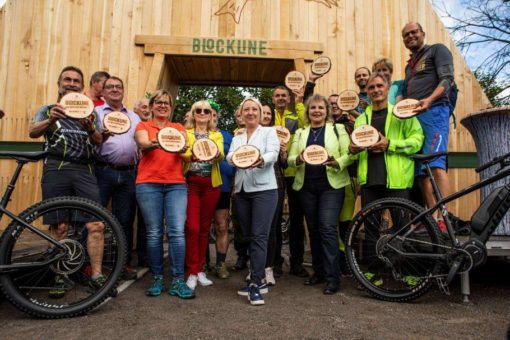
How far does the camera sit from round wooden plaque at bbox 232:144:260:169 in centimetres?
307

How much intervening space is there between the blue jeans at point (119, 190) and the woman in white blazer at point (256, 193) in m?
1.15

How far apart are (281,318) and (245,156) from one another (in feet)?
4.06

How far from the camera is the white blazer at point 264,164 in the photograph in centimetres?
317

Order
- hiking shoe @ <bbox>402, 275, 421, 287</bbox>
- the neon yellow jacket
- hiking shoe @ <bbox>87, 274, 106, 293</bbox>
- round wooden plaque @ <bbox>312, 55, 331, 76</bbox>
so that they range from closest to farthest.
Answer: hiking shoe @ <bbox>87, 274, 106, 293</bbox> → hiking shoe @ <bbox>402, 275, 421, 287</bbox> → the neon yellow jacket → round wooden plaque @ <bbox>312, 55, 331, 76</bbox>

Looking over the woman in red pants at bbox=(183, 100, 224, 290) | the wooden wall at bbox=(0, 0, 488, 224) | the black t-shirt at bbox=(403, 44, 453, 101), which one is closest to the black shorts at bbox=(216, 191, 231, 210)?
the woman in red pants at bbox=(183, 100, 224, 290)

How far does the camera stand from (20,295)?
2488mm

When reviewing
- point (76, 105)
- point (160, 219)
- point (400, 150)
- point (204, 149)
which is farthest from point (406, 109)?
point (76, 105)

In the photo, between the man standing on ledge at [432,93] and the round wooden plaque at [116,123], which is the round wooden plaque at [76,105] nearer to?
the round wooden plaque at [116,123]

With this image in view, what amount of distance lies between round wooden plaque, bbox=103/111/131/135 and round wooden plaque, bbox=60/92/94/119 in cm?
32

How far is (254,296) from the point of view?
Result: 2.94 meters

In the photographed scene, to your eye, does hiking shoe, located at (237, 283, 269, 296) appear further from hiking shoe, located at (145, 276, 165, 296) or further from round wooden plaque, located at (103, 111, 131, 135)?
round wooden plaque, located at (103, 111, 131, 135)

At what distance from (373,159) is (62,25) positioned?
4758 mm

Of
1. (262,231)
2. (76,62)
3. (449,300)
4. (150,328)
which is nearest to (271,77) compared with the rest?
(76,62)

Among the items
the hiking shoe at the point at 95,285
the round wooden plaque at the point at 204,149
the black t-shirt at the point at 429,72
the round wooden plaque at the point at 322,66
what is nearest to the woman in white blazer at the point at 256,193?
the round wooden plaque at the point at 204,149
